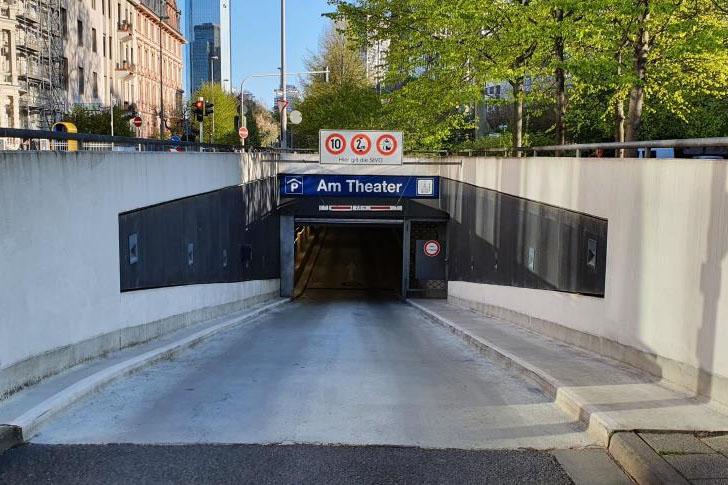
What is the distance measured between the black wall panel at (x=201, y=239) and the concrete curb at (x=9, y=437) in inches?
193

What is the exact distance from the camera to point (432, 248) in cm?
3042

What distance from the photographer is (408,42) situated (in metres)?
26.8

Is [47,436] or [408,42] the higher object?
[408,42]

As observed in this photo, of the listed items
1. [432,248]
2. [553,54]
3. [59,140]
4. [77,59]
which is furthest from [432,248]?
[77,59]

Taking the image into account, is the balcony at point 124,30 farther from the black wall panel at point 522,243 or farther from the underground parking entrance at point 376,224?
the black wall panel at point 522,243

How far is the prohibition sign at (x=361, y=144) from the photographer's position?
25.7 metres

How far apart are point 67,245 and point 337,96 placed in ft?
107

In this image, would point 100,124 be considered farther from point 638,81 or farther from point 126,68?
point 126,68

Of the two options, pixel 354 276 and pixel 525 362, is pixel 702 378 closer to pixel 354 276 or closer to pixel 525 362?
pixel 525 362

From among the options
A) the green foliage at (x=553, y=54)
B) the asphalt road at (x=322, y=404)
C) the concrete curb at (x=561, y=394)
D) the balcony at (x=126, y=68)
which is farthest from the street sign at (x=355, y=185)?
the balcony at (x=126, y=68)

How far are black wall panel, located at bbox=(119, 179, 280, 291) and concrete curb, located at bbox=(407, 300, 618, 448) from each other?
582 centimetres

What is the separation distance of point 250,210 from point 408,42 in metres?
8.93

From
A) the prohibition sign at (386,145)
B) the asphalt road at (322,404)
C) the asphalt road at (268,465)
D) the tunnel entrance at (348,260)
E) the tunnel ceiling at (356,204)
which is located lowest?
the tunnel entrance at (348,260)

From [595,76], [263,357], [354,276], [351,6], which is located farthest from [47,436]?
[354,276]
